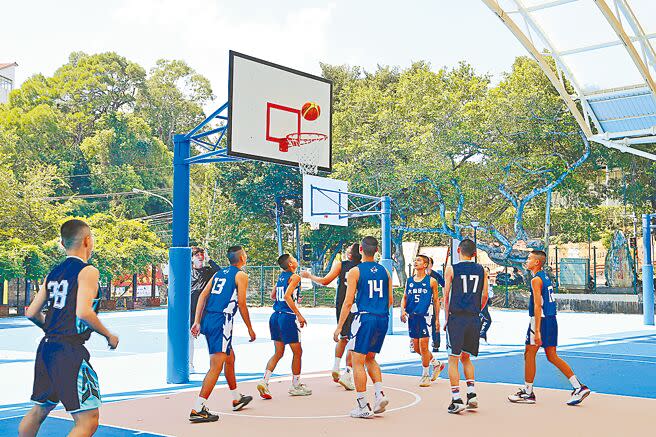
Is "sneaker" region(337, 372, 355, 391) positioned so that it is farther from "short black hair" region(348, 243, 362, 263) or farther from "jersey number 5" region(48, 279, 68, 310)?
"jersey number 5" region(48, 279, 68, 310)

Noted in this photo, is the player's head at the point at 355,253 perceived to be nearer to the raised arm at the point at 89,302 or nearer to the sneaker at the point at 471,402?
the sneaker at the point at 471,402

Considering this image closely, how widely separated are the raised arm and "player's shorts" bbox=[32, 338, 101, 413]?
26cm

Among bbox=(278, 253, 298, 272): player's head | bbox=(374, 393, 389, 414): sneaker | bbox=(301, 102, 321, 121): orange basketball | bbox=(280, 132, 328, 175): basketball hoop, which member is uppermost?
bbox=(301, 102, 321, 121): orange basketball

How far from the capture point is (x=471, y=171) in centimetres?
4031

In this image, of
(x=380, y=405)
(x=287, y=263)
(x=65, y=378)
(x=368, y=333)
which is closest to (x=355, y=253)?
(x=287, y=263)

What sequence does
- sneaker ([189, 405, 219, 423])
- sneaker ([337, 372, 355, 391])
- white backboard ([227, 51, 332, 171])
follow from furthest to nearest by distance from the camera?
white backboard ([227, 51, 332, 171]) → sneaker ([337, 372, 355, 391]) → sneaker ([189, 405, 219, 423])

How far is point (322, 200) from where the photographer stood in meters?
30.2

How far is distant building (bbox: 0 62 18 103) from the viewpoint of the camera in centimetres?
7212

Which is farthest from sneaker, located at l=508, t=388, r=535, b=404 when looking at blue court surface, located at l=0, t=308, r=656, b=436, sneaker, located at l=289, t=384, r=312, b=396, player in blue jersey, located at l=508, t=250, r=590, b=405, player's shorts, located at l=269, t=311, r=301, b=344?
player's shorts, located at l=269, t=311, r=301, b=344

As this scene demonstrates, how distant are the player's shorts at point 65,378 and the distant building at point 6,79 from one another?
73041 millimetres

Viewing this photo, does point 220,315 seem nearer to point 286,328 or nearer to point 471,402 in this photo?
point 286,328

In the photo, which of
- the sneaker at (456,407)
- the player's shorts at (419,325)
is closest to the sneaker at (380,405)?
the sneaker at (456,407)

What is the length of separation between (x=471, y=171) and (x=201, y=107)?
38.7m

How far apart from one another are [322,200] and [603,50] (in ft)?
43.4
